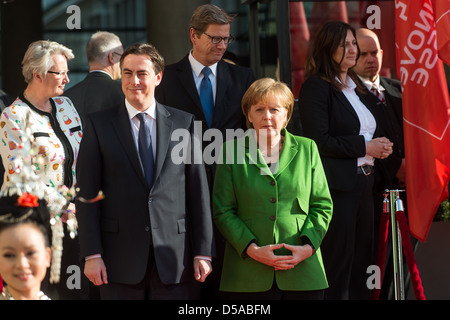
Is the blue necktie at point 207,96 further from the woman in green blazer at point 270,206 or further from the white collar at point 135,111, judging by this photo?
the white collar at point 135,111

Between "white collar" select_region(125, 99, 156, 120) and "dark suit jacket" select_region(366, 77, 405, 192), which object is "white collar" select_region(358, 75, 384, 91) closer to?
"dark suit jacket" select_region(366, 77, 405, 192)

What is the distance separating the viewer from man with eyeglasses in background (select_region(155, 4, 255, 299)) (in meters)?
5.27

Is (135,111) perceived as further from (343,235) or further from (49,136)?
(343,235)

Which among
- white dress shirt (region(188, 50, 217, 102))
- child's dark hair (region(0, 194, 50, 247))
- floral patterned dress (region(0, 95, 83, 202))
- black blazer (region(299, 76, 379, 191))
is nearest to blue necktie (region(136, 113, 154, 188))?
floral patterned dress (region(0, 95, 83, 202))

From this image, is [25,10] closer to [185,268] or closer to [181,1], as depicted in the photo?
[181,1]

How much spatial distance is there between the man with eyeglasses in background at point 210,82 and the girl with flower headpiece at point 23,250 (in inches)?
64.4

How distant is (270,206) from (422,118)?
1511mm

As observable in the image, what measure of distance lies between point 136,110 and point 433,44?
221 centimetres

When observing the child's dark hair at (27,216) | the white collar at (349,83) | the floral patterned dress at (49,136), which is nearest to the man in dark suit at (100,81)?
the floral patterned dress at (49,136)

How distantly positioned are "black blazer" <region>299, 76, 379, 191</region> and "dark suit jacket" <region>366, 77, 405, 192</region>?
0.38 meters

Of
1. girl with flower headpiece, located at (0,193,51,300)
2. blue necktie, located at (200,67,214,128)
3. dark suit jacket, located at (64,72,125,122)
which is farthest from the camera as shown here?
dark suit jacket, located at (64,72,125,122)

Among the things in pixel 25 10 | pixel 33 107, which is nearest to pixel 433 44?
pixel 33 107

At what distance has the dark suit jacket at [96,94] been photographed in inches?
228
